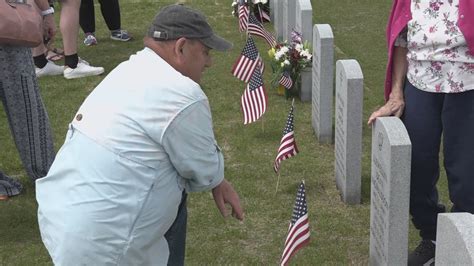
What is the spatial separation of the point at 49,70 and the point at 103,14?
Answer: 1535 millimetres

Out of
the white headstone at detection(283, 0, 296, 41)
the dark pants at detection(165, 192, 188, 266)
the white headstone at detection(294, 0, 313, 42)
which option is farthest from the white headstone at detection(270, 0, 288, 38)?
the dark pants at detection(165, 192, 188, 266)

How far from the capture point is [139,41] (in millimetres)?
10102

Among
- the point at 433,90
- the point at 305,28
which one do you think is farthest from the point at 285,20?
the point at 433,90

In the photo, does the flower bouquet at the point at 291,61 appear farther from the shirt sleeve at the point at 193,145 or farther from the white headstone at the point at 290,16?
the shirt sleeve at the point at 193,145

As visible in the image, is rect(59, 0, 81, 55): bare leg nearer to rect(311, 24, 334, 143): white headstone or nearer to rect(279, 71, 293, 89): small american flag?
rect(279, 71, 293, 89): small american flag

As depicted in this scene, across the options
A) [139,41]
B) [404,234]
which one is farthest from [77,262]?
[139,41]

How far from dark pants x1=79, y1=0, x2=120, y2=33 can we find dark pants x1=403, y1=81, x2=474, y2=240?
20.4ft

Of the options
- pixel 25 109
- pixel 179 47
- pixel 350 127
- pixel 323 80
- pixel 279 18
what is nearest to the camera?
pixel 179 47

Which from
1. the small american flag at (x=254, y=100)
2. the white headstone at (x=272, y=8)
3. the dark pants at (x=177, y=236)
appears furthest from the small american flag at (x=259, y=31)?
the dark pants at (x=177, y=236)

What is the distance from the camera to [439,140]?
4090 mm

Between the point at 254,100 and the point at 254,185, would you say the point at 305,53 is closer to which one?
the point at 254,100

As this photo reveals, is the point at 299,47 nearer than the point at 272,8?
Yes

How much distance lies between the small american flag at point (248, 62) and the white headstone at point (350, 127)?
1.63 m

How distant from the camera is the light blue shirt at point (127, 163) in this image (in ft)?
9.74
